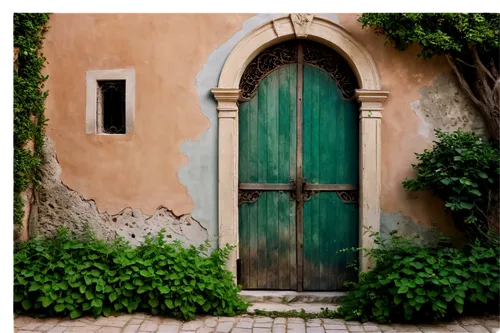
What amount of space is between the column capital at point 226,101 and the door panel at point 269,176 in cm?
23

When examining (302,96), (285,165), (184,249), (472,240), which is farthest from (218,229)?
(472,240)

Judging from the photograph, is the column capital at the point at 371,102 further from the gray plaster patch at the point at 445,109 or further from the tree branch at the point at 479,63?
the tree branch at the point at 479,63

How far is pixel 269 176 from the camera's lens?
507 cm

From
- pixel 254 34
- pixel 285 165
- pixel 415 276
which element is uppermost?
pixel 254 34

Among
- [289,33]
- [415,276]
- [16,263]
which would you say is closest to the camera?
[415,276]

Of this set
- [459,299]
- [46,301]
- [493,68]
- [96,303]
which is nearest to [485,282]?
[459,299]

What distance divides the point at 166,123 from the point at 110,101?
0.73m

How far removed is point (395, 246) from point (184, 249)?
2.13 meters

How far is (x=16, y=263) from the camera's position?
4.50 meters

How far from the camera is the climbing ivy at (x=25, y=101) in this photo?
15.8 feet

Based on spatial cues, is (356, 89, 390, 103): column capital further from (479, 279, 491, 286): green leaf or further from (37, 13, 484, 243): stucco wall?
(479, 279, 491, 286): green leaf

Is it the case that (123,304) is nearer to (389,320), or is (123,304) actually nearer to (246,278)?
(246,278)

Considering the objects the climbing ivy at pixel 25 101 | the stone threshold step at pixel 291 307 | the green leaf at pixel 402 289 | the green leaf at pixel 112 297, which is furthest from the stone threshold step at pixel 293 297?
the climbing ivy at pixel 25 101

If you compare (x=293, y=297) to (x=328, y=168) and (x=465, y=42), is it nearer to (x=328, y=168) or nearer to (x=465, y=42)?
(x=328, y=168)
